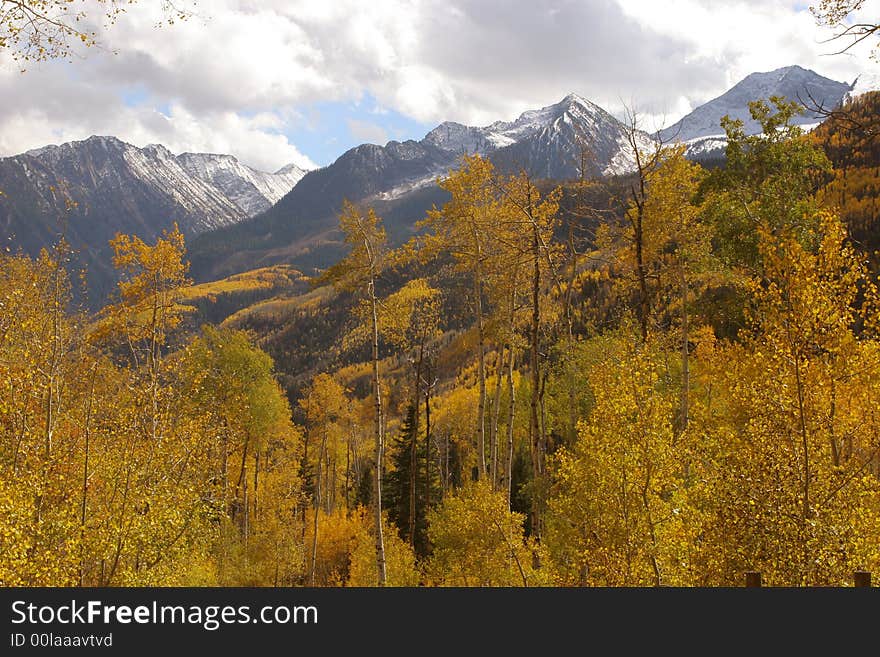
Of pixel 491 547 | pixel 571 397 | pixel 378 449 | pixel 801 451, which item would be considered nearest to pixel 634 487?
pixel 801 451

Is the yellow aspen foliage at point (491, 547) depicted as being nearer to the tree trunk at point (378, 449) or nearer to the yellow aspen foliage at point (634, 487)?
the tree trunk at point (378, 449)

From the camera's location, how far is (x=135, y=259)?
72.4 feet

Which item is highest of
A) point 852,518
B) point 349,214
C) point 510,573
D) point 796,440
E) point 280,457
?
point 349,214

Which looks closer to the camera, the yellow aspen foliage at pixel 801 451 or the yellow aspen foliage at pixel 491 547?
the yellow aspen foliage at pixel 801 451

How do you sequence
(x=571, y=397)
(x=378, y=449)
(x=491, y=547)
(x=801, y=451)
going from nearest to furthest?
(x=801, y=451) < (x=491, y=547) < (x=378, y=449) < (x=571, y=397)

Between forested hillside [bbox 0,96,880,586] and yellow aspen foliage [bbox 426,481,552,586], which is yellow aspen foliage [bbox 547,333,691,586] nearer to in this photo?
forested hillside [bbox 0,96,880,586]

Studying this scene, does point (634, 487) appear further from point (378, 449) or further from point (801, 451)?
point (378, 449)

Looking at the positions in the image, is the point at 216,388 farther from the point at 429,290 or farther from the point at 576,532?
the point at 576,532

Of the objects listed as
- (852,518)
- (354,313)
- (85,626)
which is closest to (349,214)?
(354,313)

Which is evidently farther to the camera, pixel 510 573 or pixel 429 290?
pixel 429 290

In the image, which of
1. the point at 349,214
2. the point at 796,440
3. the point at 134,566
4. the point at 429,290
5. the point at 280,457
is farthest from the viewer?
the point at 280,457

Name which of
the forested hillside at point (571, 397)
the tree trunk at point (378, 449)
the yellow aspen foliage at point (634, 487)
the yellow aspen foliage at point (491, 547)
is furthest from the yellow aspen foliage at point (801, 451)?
the tree trunk at point (378, 449)

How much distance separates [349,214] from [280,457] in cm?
2995

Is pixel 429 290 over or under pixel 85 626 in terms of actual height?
over
